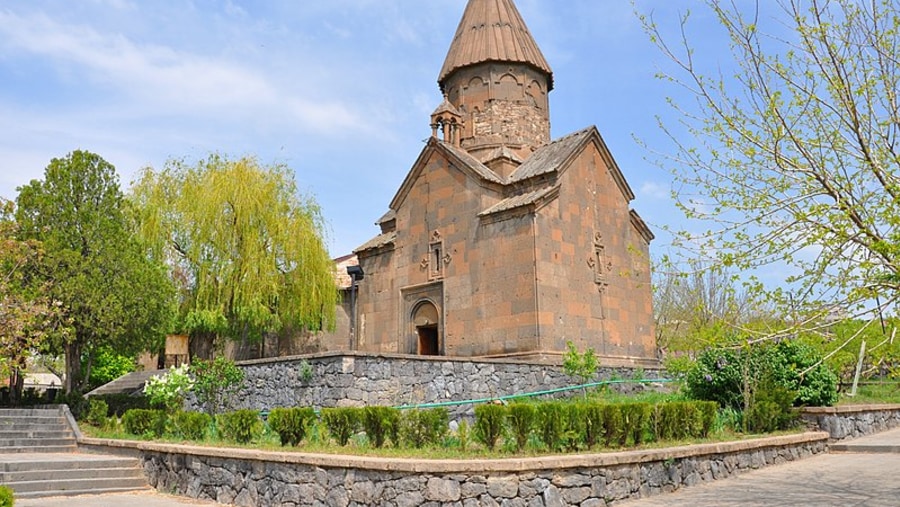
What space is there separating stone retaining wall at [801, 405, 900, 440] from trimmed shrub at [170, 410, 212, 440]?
330 inches

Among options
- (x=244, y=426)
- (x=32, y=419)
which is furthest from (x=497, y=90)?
(x=32, y=419)

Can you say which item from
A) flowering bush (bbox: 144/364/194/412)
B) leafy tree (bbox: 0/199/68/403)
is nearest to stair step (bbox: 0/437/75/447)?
leafy tree (bbox: 0/199/68/403)

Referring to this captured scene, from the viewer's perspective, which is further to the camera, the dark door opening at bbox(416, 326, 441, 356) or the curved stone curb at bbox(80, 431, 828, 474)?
the dark door opening at bbox(416, 326, 441, 356)

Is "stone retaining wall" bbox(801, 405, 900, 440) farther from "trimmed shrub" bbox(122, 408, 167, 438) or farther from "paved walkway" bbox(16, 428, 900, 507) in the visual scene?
"trimmed shrub" bbox(122, 408, 167, 438)

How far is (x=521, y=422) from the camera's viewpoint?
6656 mm

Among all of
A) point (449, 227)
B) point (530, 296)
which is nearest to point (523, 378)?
point (530, 296)

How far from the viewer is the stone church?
1497 centimetres

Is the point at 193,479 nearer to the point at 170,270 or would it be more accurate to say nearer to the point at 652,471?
the point at 652,471

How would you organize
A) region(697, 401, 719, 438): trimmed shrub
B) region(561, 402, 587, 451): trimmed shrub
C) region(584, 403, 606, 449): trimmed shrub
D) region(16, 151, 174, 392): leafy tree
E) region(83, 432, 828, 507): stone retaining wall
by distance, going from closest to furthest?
1. region(83, 432, 828, 507): stone retaining wall
2. region(561, 402, 587, 451): trimmed shrub
3. region(584, 403, 606, 449): trimmed shrub
4. region(697, 401, 719, 438): trimmed shrub
5. region(16, 151, 174, 392): leafy tree

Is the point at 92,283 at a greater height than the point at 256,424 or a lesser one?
greater

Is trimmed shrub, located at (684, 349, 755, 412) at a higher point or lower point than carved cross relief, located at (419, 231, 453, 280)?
lower

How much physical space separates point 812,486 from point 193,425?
25.1 ft

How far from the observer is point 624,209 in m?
17.5

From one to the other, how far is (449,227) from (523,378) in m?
5.17
